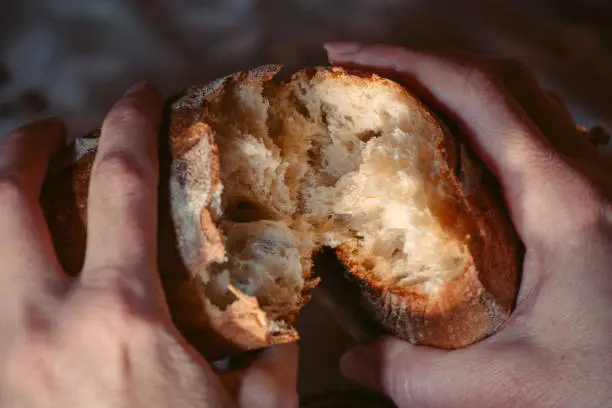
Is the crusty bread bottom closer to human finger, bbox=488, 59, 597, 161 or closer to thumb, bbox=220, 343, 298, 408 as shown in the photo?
thumb, bbox=220, 343, 298, 408

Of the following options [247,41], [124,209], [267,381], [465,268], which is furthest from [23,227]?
[247,41]

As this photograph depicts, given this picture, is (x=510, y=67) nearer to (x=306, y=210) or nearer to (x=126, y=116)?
(x=306, y=210)

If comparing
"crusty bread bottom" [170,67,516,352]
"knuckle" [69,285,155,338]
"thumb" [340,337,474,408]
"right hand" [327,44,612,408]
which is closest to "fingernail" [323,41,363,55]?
"right hand" [327,44,612,408]

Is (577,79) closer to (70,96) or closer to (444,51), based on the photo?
(444,51)

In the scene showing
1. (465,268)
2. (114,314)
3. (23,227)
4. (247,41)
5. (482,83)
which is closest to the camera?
(114,314)

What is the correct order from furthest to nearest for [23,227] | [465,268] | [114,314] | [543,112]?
[543,112]
[465,268]
[23,227]
[114,314]

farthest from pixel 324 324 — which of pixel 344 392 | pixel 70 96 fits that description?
pixel 70 96
